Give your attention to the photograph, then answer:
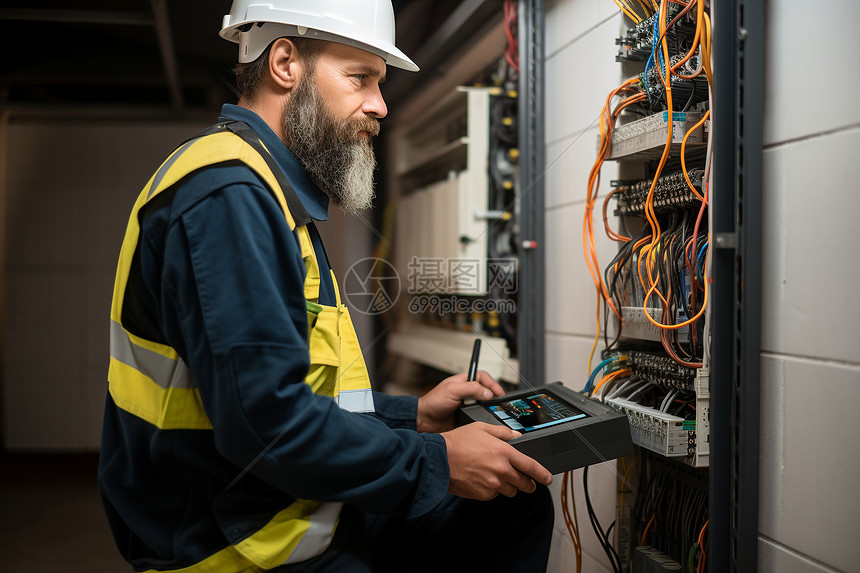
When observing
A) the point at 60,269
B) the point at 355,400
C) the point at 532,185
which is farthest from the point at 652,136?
the point at 60,269

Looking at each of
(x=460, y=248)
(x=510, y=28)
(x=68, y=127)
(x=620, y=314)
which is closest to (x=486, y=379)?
(x=620, y=314)

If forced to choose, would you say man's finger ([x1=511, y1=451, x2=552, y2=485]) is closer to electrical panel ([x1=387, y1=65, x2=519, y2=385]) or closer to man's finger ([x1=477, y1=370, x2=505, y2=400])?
man's finger ([x1=477, y1=370, x2=505, y2=400])

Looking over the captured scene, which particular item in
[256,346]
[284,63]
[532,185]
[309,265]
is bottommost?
[256,346]

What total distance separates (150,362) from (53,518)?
8.13 ft

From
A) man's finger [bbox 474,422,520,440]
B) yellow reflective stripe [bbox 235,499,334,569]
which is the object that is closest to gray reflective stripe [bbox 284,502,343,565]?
yellow reflective stripe [bbox 235,499,334,569]

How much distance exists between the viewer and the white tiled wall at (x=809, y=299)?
41.6 inches

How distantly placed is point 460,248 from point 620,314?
95 centimetres

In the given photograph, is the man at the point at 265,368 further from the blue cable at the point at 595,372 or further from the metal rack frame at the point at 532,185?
the metal rack frame at the point at 532,185

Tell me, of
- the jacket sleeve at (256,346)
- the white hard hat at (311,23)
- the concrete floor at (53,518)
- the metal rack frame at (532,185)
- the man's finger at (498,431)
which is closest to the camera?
the jacket sleeve at (256,346)

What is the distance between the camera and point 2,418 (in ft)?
13.0

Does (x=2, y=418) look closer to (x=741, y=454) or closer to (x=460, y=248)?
(x=460, y=248)

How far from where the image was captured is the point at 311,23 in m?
1.20

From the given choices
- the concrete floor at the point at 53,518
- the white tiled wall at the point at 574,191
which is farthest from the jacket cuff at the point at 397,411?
the concrete floor at the point at 53,518

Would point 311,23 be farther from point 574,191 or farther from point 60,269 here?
point 60,269
